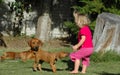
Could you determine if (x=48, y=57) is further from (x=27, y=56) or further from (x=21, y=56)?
(x=21, y=56)

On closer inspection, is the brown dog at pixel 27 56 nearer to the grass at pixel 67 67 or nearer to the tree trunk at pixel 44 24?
the grass at pixel 67 67

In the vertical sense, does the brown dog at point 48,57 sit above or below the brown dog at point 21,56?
above

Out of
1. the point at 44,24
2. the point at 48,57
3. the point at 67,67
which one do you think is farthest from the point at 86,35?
the point at 44,24

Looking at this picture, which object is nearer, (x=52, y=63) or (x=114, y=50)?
(x=52, y=63)

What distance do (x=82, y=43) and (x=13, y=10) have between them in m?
9.40

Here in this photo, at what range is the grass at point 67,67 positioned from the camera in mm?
10219

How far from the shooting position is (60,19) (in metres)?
19.4

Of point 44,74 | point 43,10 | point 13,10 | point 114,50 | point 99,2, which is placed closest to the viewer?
point 44,74

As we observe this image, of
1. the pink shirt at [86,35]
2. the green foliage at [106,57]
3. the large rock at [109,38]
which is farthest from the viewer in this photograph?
the large rock at [109,38]

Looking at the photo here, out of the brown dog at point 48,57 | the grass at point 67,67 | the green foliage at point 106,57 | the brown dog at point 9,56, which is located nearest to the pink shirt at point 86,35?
the brown dog at point 48,57

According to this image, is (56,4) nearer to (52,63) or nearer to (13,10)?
(13,10)

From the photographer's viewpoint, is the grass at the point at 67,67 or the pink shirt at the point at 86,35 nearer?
the pink shirt at the point at 86,35

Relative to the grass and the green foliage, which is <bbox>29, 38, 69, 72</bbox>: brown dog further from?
the green foliage

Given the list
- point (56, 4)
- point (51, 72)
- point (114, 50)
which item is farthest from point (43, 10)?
point (51, 72)
